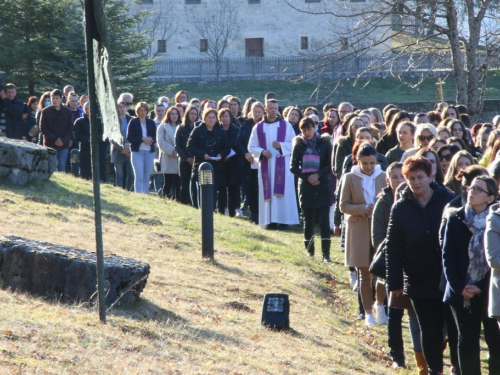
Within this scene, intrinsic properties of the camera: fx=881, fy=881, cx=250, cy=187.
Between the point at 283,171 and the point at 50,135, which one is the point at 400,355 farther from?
the point at 50,135

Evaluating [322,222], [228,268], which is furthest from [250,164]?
[228,268]

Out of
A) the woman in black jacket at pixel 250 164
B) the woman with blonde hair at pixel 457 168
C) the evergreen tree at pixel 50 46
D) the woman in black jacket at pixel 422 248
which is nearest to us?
the woman in black jacket at pixel 422 248

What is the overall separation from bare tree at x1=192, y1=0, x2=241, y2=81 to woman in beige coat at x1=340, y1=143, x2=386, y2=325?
173 feet

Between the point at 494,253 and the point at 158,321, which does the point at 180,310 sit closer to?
the point at 158,321

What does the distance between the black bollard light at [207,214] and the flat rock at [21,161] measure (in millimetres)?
3647

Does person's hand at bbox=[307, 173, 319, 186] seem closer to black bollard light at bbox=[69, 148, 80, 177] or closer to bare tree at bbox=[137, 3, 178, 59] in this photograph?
black bollard light at bbox=[69, 148, 80, 177]

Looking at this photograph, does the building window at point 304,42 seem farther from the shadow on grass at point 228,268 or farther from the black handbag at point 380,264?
the black handbag at point 380,264

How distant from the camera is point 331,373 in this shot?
732 cm

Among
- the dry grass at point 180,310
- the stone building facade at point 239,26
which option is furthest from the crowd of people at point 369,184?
the stone building facade at point 239,26

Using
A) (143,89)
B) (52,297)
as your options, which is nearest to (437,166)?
(52,297)

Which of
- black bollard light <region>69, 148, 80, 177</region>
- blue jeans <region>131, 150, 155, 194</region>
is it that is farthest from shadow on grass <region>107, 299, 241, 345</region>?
black bollard light <region>69, 148, 80, 177</region>

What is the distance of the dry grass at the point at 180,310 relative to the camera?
6344mm

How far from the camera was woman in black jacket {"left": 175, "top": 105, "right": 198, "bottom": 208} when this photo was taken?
16.5 metres

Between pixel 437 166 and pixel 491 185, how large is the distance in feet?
5.83
